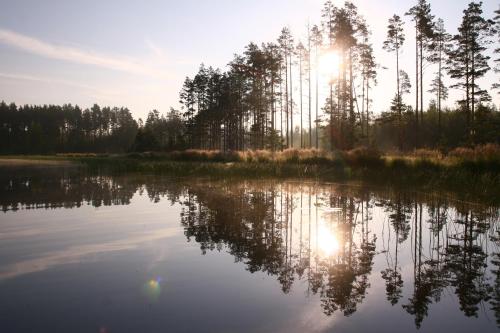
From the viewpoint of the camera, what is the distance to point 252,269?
5.62 metres

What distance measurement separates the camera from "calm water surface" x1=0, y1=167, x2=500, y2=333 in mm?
3966

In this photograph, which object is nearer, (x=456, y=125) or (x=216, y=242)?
(x=216, y=242)

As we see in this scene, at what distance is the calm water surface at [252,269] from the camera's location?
3966 millimetres

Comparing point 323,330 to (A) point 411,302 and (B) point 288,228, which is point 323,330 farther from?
(B) point 288,228

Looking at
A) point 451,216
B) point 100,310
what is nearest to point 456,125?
point 451,216

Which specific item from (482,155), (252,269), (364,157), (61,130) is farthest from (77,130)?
(252,269)

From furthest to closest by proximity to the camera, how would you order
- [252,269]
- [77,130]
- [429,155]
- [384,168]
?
1. [77,130]
2. [429,155]
3. [384,168]
4. [252,269]

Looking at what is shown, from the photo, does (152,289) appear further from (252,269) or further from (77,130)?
(77,130)

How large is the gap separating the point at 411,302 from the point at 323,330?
1.37m

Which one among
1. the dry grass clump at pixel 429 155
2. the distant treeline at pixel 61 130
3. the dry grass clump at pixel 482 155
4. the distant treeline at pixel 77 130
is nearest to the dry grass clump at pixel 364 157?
the dry grass clump at pixel 429 155

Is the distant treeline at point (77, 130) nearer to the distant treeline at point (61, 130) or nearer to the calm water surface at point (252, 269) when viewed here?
the distant treeline at point (61, 130)

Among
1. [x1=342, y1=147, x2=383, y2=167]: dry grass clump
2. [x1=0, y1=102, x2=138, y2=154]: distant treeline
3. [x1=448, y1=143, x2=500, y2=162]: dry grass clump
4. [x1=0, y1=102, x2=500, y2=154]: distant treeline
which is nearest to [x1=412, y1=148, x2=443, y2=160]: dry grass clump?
[x1=448, y1=143, x2=500, y2=162]: dry grass clump

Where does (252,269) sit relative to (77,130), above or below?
below

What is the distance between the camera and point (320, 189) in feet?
51.3
